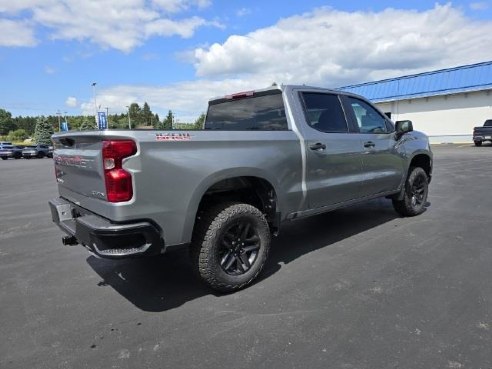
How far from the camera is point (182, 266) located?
452 cm

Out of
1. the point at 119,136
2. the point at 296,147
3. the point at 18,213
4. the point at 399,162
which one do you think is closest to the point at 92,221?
the point at 119,136

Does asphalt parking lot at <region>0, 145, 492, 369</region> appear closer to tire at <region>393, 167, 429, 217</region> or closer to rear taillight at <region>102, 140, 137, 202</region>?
tire at <region>393, 167, 429, 217</region>

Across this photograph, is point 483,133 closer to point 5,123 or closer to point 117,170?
point 117,170

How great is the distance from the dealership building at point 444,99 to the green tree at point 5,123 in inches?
5133

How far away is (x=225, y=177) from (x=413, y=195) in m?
4.12

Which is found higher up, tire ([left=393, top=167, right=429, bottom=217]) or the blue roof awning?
the blue roof awning

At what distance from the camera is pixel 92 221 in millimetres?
3258

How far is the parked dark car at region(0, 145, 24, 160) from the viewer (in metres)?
40.1

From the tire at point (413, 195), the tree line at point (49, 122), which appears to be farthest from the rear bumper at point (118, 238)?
the tree line at point (49, 122)

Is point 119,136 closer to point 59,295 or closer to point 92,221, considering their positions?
point 92,221

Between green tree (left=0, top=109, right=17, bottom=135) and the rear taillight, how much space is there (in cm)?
14967

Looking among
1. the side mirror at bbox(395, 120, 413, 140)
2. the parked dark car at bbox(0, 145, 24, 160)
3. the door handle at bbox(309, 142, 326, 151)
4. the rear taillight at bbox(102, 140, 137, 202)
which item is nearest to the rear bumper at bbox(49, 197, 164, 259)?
the rear taillight at bbox(102, 140, 137, 202)

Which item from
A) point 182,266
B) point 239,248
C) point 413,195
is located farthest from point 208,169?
point 413,195

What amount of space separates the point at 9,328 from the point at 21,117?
171 metres
